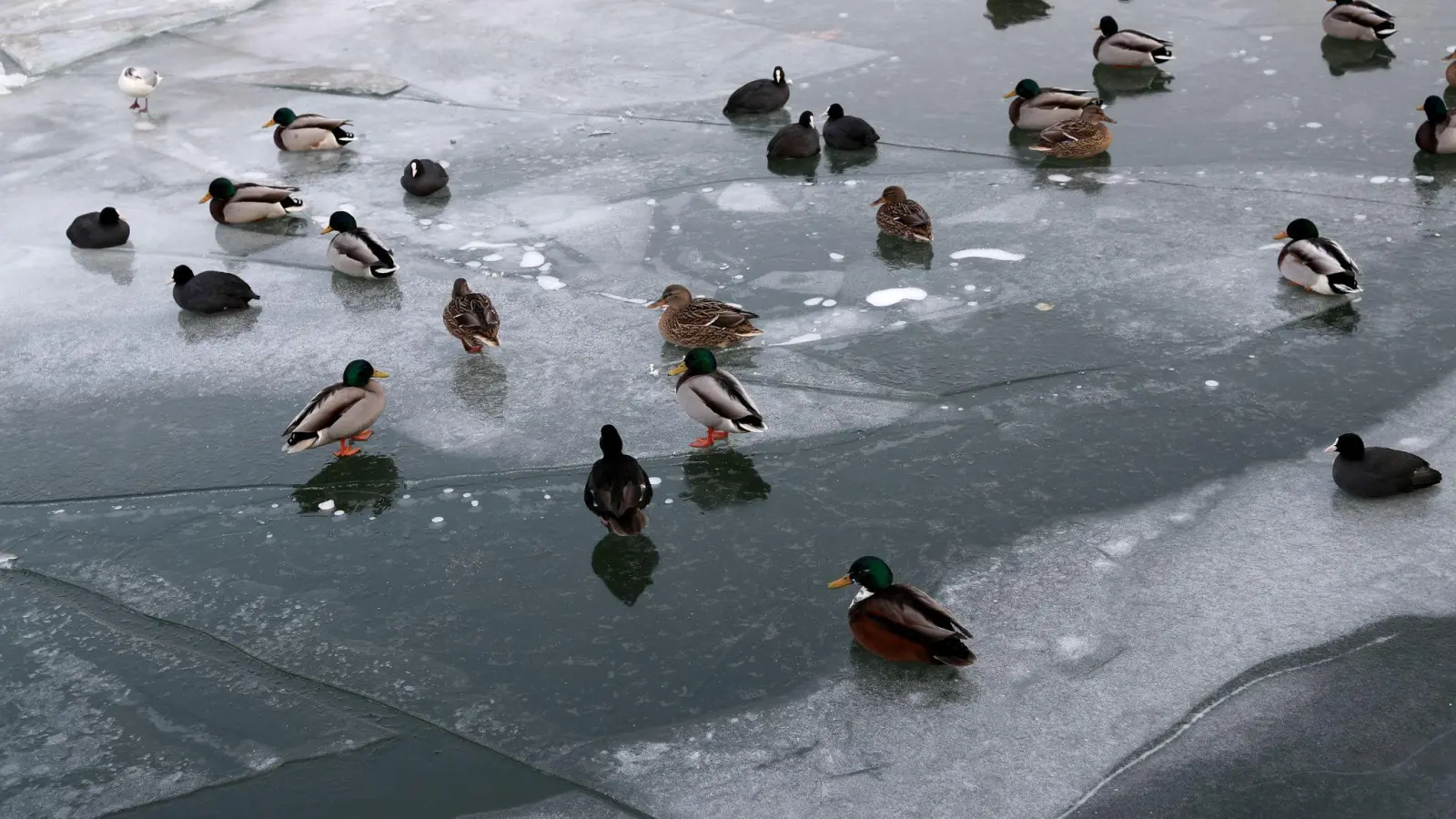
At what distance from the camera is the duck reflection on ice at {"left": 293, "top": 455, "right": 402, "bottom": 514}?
618 cm

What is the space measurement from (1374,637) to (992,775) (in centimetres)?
157

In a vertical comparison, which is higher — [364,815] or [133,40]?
[133,40]

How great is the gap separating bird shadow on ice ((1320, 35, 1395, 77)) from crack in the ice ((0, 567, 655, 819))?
930 centimetres

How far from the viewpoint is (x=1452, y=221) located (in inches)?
327

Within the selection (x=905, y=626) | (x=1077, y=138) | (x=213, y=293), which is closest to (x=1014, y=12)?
(x=1077, y=138)

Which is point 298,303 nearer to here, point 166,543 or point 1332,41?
point 166,543

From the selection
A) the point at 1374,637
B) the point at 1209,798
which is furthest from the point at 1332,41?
the point at 1209,798

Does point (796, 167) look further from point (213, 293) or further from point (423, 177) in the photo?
point (213, 293)

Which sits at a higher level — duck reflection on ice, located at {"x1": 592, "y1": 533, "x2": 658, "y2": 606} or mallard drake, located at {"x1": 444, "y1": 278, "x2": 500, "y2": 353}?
mallard drake, located at {"x1": 444, "y1": 278, "x2": 500, "y2": 353}

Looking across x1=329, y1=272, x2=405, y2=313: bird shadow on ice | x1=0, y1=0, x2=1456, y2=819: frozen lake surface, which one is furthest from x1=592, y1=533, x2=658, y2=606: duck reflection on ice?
x1=329, y1=272, x2=405, y2=313: bird shadow on ice

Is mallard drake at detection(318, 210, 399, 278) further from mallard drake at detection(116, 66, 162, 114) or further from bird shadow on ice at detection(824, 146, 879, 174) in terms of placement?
mallard drake at detection(116, 66, 162, 114)

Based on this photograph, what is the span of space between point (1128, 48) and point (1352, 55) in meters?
1.96

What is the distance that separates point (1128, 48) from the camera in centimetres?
1124

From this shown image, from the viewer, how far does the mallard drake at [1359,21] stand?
11.5m
